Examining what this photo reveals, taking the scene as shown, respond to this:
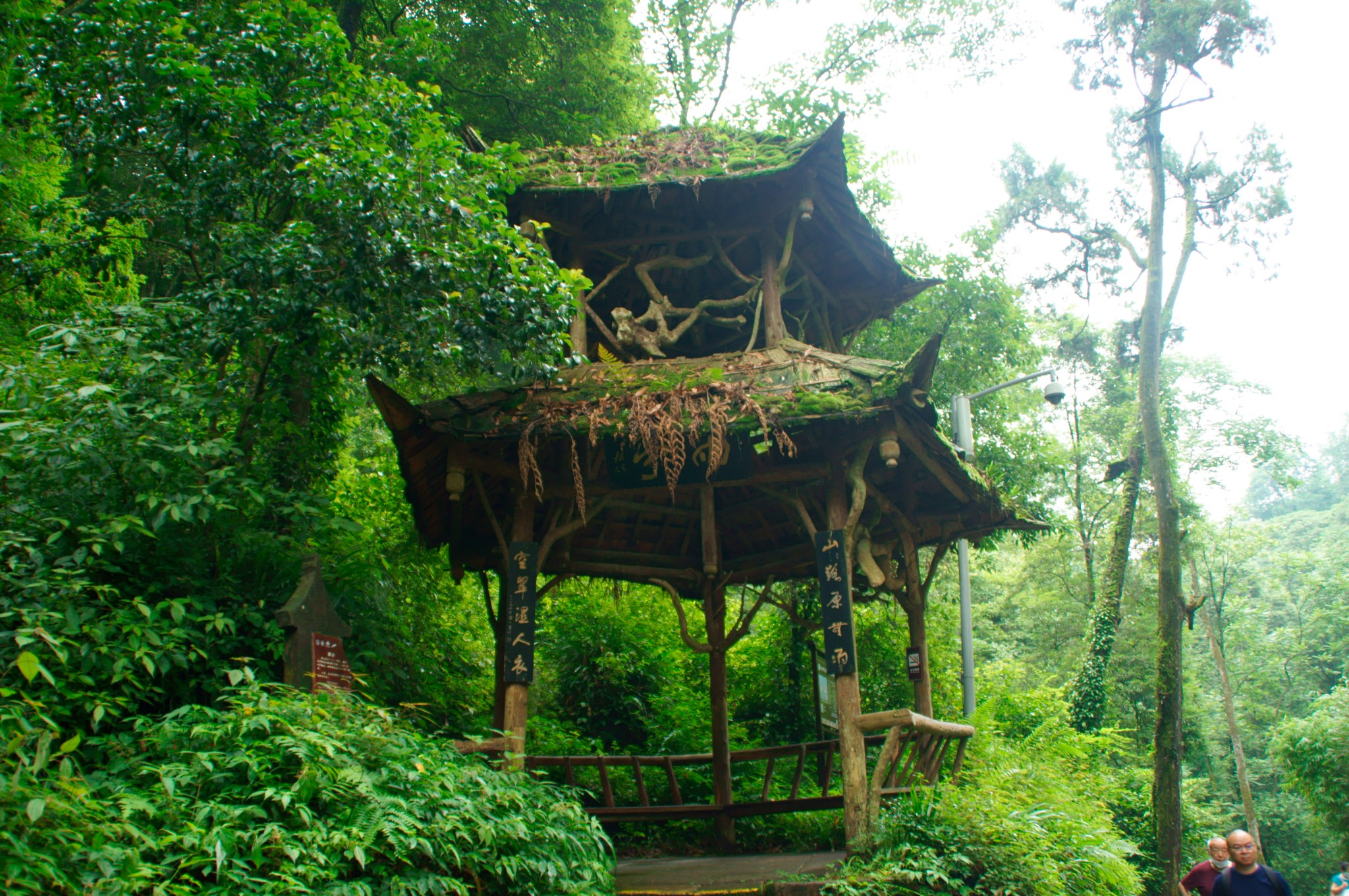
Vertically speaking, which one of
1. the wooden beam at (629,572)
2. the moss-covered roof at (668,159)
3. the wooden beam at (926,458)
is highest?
the moss-covered roof at (668,159)

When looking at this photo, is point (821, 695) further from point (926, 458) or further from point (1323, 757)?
point (1323, 757)

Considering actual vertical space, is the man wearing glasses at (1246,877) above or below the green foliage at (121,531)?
below

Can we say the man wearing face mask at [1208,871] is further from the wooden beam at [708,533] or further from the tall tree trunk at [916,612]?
the wooden beam at [708,533]

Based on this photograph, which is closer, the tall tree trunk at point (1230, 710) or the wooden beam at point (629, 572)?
the wooden beam at point (629, 572)

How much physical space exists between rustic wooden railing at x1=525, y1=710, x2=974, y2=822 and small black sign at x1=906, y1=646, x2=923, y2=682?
66 cm

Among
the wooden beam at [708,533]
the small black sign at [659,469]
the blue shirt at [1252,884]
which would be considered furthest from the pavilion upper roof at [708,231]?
the blue shirt at [1252,884]

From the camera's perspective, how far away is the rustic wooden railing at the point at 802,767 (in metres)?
6.57

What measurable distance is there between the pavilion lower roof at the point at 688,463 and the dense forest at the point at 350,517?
30.5 inches

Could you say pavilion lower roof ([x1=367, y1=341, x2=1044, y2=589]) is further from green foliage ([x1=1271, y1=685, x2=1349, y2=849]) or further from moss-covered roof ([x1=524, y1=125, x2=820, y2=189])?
green foliage ([x1=1271, y1=685, x2=1349, y2=849])

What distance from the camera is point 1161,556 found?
16.8 meters

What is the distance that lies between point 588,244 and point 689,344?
1.55m

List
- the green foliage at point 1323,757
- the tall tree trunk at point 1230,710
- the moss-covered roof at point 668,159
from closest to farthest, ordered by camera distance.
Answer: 1. the moss-covered roof at point 668,159
2. the green foliage at point 1323,757
3. the tall tree trunk at point 1230,710

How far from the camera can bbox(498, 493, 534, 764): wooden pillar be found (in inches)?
263

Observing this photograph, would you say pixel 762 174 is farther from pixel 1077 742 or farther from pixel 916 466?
pixel 1077 742
